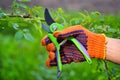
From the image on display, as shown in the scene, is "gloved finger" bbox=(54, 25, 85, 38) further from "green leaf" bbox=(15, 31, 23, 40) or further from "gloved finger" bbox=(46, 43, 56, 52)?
"green leaf" bbox=(15, 31, 23, 40)

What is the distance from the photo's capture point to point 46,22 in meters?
2.09

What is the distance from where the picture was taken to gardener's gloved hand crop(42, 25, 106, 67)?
2041mm

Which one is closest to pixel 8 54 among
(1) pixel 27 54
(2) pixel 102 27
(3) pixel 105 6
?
(1) pixel 27 54

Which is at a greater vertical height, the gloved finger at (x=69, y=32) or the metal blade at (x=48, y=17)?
the metal blade at (x=48, y=17)

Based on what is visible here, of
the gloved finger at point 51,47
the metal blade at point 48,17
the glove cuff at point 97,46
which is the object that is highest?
the metal blade at point 48,17

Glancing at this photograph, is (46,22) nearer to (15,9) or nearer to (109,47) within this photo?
(15,9)

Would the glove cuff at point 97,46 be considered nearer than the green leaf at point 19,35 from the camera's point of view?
No

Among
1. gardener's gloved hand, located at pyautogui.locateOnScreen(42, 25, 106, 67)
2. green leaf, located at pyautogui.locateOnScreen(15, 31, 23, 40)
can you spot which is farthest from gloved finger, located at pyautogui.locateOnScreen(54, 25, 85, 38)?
green leaf, located at pyautogui.locateOnScreen(15, 31, 23, 40)

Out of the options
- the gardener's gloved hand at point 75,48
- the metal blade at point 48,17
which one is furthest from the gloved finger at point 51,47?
the metal blade at point 48,17

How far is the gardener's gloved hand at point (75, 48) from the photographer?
204cm

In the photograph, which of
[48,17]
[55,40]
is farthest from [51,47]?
[48,17]

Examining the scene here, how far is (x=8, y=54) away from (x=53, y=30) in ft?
7.58

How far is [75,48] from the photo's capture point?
209cm

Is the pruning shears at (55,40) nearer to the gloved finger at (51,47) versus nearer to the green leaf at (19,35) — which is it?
the gloved finger at (51,47)
